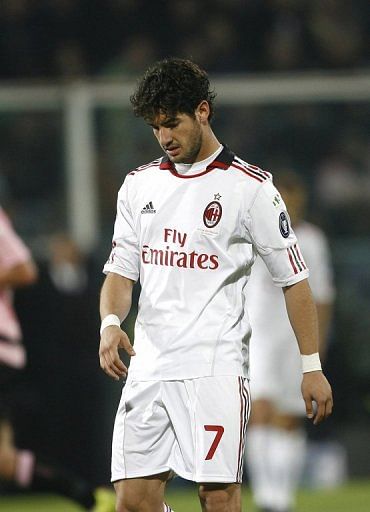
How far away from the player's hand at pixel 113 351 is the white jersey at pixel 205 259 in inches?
7.0

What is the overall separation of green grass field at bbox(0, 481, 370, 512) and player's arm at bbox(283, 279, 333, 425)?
165 inches

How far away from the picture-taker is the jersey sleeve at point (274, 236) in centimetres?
445

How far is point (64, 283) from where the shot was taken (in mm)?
9500

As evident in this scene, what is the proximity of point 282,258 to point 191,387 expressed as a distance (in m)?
0.51

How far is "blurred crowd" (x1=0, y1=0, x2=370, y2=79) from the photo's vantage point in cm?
1214

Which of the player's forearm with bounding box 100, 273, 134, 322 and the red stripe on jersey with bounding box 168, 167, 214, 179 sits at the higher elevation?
the red stripe on jersey with bounding box 168, 167, 214, 179

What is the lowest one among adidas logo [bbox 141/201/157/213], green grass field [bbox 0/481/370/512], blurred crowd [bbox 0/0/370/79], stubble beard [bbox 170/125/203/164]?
green grass field [bbox 0/481/370/512]

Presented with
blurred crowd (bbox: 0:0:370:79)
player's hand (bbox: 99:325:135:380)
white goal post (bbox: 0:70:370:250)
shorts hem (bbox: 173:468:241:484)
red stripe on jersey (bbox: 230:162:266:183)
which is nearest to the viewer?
player's hand (bbox: 99:325:135:380)

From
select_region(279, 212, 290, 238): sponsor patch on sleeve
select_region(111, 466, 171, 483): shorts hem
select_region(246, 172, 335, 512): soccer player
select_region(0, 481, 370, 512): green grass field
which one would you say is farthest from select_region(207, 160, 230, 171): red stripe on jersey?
select_region(0, 481, 370, 512): green grass field

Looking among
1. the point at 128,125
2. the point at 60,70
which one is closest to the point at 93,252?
the point at 128,125

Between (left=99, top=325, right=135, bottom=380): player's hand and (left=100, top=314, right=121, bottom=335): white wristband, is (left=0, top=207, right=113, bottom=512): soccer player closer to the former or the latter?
(left=100, top=314, right=121, bottom=335): white wristband

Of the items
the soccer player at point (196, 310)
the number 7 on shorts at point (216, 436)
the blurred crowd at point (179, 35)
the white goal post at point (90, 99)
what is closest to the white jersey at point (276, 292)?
the white goal post at point (90, 99)

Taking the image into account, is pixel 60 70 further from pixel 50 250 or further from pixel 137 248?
pixel 137 248

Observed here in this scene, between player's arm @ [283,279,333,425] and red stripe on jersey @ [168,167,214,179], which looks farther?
red stripe on jersey @ [168,167,214,179]
